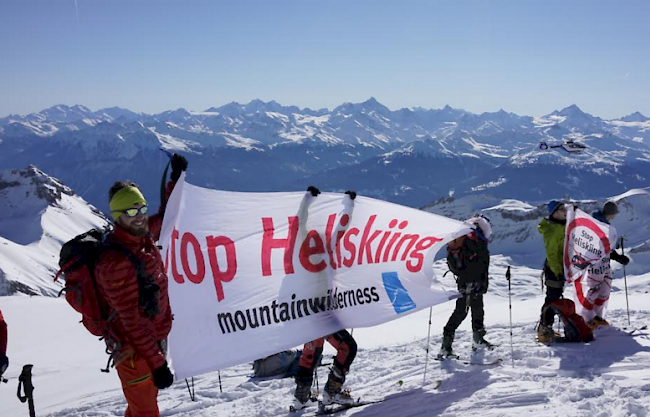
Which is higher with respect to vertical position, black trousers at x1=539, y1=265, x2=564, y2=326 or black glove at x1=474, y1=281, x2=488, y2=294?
black glove at x1=474, y1=281, x2=488, y2=294

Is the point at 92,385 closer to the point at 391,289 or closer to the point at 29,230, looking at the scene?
the point at 391,289

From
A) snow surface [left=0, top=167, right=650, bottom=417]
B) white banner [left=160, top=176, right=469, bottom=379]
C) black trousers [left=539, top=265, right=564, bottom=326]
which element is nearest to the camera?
white banner [left=160, top=176, right=469, bottom=379]

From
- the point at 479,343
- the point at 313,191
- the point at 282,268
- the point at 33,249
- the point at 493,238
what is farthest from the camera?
the point at 493,238

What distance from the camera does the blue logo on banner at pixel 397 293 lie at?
7816mm

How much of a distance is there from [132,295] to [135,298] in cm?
6

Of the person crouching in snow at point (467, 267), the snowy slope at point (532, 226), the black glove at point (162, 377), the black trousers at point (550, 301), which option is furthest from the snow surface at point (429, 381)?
the snowy slope at point (532, 226)

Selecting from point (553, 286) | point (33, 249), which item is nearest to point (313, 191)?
point (553, 286)

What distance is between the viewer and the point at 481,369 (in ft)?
26.4

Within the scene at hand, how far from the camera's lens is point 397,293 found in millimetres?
7871

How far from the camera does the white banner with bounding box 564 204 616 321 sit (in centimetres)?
995

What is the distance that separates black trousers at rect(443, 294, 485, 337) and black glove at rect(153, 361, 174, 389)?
5.72 metres

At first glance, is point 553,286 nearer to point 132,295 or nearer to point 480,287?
point 480,287

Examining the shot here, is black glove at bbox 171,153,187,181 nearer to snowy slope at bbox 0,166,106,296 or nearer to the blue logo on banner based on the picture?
the blue logo on banner

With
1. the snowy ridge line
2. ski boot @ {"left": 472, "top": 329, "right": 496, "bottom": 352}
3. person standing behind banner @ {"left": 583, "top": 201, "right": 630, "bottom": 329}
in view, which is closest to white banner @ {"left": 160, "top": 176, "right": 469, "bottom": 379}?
the snowy ridge line
